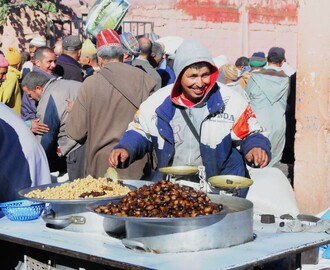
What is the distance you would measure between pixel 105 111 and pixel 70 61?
244 centimetres

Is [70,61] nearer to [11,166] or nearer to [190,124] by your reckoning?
[190,124]

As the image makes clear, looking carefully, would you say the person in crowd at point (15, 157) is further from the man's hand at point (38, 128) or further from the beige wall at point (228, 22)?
the beige wall at point (228, 22)

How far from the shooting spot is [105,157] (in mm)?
6133

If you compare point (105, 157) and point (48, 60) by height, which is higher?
point (48, 60)

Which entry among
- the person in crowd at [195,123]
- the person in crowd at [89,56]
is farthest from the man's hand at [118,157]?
the person in crowd at [89,56]

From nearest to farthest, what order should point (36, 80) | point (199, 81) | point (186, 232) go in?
1. point (186, 232)
2. point (199, 81)
3. point (36, 80)

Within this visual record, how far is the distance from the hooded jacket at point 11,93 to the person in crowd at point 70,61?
→ 457mm

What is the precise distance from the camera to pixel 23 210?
404 centimetres

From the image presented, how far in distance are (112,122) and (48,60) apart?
2.17m

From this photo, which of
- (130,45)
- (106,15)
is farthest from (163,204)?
(106,15)

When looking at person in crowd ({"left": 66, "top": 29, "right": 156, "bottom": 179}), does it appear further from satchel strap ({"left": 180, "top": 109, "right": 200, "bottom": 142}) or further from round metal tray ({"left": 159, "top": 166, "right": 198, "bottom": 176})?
round metal tray ({"left": 159, "top": 166, "right": 198, "bottom": 176})

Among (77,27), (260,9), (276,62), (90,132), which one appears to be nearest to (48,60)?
(90,132)

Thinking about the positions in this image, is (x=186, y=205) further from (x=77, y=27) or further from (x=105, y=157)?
(x=77, y=27)

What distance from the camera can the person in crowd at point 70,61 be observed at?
8.32m
